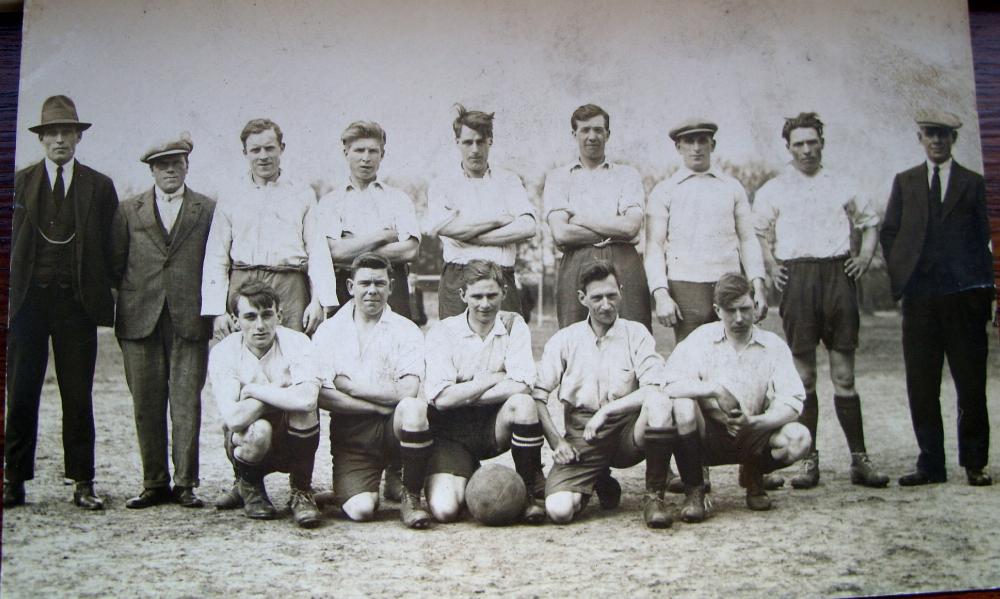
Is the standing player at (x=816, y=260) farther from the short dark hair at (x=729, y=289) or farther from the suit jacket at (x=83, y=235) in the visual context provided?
the suit jacket at (x=83, y=235)

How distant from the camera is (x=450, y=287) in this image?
4059 mm

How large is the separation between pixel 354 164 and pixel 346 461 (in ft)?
4.33

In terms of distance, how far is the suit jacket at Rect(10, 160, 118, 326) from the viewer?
389 centimetres

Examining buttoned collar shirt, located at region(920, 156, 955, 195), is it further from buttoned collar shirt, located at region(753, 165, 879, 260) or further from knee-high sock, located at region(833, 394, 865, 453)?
knee-high sock, located at region(833, 394, 865, 453)

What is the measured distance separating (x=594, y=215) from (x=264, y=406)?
1.68 m

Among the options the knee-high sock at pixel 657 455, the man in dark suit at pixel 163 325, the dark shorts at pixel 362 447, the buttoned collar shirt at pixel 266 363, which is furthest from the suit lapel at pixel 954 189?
the man in dark suit at pixel 163 325

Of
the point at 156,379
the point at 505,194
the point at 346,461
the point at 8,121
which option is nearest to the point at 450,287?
the point at 505,194

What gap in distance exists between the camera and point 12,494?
3.73 meters

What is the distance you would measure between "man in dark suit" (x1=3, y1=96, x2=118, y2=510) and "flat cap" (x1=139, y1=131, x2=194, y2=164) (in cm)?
20

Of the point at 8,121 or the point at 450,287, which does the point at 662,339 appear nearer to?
the point at 450,287

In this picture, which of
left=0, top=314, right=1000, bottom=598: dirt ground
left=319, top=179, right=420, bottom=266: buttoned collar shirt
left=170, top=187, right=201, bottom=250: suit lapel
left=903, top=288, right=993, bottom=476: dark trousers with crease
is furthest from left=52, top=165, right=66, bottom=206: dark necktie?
left=903, top=288, right=993, bottom=476: dark trousers with crease

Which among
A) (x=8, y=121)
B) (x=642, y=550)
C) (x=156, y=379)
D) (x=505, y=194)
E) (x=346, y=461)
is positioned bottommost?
(x=642, y=550)

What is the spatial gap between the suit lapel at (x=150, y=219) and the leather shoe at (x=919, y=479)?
3468 mm

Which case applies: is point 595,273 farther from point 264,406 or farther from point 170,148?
point 170,148
